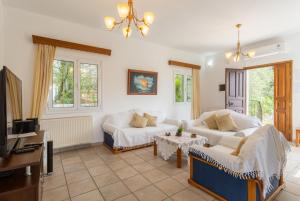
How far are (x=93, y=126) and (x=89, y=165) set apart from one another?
4.09 feet

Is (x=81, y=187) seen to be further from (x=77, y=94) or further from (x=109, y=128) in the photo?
(x=77, y=94)

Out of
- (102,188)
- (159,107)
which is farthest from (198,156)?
(159,107)

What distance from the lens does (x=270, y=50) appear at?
4.54m

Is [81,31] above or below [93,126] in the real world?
above

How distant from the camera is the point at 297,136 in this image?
3949 mm

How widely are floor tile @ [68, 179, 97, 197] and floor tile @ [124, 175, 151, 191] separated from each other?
1.56ft

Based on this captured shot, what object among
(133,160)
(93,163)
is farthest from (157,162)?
(93,163)

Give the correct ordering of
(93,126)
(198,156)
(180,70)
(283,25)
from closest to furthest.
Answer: (198,156) → (283,25) → (93,126) → (180,70)

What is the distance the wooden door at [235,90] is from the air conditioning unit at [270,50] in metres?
0.70

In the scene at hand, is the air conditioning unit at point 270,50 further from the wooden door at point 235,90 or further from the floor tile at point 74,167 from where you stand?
the floor tile at point 74,167

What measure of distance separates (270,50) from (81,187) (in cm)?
560

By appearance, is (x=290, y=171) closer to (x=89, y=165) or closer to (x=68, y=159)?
(x=89, y=165)

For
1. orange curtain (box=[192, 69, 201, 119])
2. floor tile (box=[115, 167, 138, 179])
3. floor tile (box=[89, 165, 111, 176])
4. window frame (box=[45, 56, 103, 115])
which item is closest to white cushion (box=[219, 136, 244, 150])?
floor tile (box=[115, 167, 138, 179])

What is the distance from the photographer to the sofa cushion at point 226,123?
3740mm
